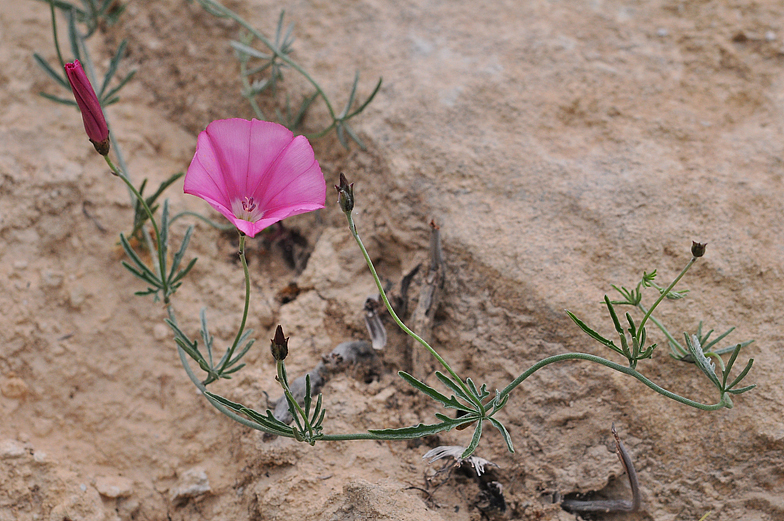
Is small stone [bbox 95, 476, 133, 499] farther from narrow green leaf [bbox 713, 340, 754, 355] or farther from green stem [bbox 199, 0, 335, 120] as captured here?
narrow green leaf [bbox 713, 340, 754, 355]

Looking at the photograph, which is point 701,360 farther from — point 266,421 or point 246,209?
point 246,209

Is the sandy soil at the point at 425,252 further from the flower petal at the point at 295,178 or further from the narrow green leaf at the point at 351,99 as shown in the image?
the flower petal at the point at 295,178

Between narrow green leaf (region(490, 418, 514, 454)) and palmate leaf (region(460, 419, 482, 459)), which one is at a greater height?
narrow green leaf (region(490, 418, 514, 454))

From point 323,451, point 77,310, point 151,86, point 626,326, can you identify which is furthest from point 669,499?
point 151,86

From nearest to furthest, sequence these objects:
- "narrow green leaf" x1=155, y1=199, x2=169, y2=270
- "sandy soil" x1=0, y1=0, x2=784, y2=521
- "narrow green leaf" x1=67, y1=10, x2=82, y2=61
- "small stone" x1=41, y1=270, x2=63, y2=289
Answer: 1. "sandy soil" x1=0, y1=0, x2=784, y2=521
2. "narrow green leaf" x1=155, y1=199, x2=169, y2=270
3. "small stone" x1=41, y1=270, x2=63, y2=289
4. "narrow green leaf" x1=67, y1=10, x2=82, y2=61

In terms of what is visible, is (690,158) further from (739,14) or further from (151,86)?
(151,86)

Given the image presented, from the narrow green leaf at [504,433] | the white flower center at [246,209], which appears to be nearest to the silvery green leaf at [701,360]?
the narrow green leaf at [504,433]

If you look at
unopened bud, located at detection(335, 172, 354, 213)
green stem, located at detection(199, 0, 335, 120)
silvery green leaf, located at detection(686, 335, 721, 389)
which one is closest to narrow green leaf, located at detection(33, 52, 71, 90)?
green stem, located at detection(199, 0, 335, 120)
